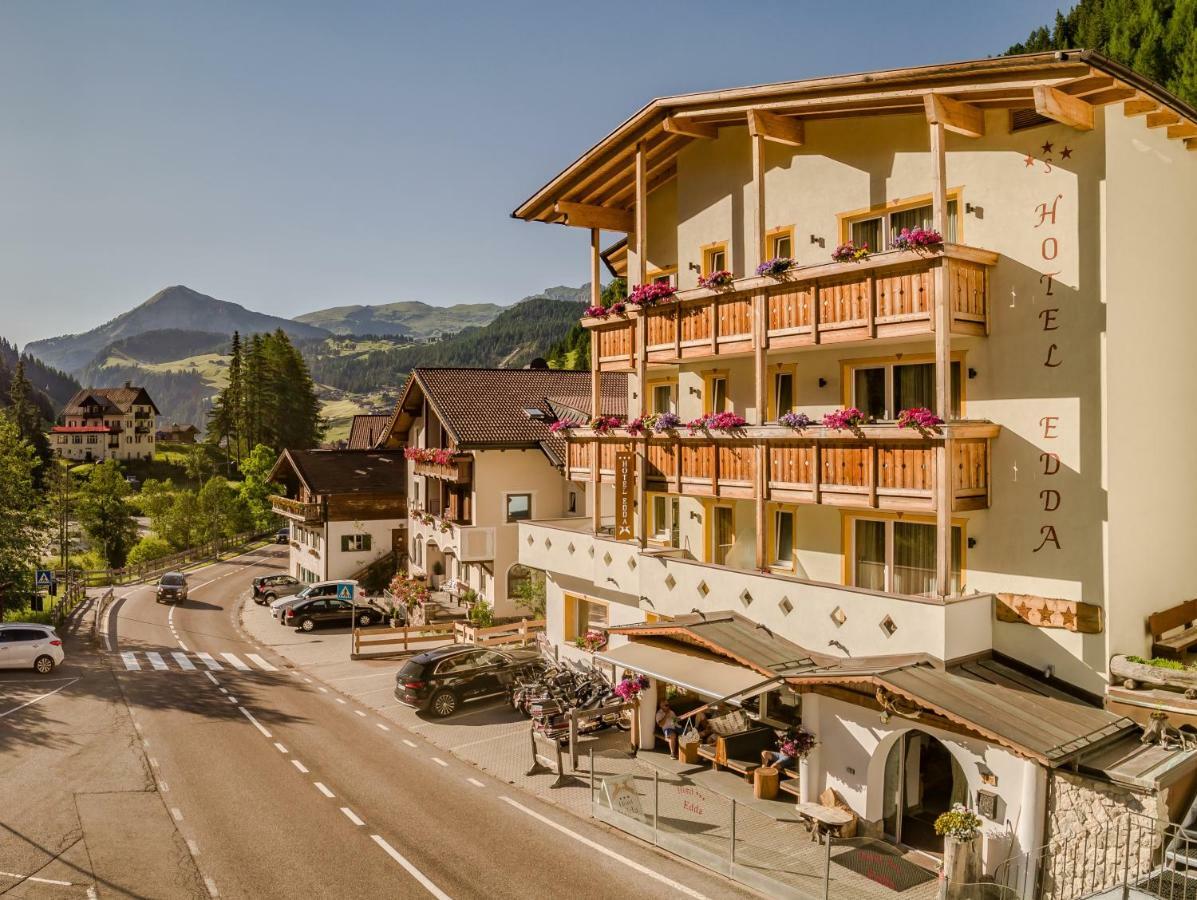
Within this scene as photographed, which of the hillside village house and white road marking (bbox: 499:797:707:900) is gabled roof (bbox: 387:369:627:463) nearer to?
the hillside village house

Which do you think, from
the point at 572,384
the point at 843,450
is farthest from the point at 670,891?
the point at 572,384

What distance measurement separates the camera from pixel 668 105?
1941 centimetres

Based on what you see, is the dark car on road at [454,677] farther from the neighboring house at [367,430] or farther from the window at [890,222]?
the neighboring house at [367,430]

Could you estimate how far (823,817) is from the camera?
49.6 ft

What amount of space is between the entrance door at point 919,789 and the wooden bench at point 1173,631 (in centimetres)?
390

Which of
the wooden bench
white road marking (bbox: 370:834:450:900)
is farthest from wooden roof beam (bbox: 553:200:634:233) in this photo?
white road marking (bbox: 370:834:450:900)

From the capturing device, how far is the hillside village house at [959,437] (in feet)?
45.6

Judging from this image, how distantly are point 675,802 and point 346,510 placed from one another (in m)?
35.4

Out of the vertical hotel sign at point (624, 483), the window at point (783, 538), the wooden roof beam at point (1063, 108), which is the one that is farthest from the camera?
the vertical hotel sign at point (624, 483)

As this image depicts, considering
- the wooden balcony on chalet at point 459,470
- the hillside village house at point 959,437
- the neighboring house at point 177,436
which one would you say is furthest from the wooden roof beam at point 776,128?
the neighboring house at point 177,436

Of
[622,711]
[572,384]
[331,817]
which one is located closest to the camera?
[331,817]

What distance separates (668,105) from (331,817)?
52.8 ft

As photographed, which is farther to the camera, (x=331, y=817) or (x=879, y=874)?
(x=331, y=817)

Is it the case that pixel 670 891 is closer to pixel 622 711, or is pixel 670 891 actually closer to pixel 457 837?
pixel 457 837
